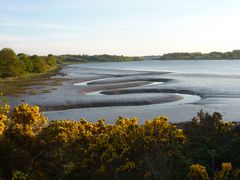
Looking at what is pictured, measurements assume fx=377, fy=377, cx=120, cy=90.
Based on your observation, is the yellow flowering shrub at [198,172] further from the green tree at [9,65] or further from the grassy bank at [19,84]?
the green tree at [9,65]

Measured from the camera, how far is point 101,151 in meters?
10.4

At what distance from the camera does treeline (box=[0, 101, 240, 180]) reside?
31.4ft

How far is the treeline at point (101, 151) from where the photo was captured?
31.4 feet

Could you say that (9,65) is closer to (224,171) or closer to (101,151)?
(101,151)

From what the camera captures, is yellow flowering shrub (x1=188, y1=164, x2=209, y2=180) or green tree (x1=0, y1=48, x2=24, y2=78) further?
green tree (x1=0, y1=48, x2=24, y2=78)

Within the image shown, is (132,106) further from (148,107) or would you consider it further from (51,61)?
(51,61)

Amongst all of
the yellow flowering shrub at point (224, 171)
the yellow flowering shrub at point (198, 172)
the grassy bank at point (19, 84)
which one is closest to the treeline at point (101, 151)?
the yellow flowering shrub at point (198, 172)

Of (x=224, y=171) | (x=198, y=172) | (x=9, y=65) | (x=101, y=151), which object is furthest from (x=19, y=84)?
(x=224, y=171)

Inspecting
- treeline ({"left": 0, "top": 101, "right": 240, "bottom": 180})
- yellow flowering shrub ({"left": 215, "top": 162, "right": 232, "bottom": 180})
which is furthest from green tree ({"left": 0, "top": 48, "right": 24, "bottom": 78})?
yellow flowering shrub ({"left": 215, "top": 162, "right": 232, "bottom": 180})

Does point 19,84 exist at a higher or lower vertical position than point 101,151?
lower

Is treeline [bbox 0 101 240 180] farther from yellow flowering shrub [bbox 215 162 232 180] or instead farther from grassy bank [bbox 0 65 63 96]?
grassy bank [bbox 0 65 63 96]

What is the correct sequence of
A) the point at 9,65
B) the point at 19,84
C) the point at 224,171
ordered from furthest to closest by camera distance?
the point at 9,65, the point at 19,84, the point at 224,171

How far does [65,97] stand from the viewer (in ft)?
143

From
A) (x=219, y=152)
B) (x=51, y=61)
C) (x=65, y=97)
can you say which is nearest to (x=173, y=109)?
(x=65, y=97)
